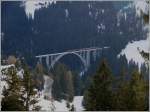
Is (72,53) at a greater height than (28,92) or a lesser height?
greater

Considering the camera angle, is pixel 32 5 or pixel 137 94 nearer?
pixel 137 94

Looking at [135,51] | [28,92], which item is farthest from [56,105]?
[135,51]

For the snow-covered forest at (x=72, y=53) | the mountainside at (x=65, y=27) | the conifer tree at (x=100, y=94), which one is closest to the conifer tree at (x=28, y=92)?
the snow-covered forest at (x=72, y=53)

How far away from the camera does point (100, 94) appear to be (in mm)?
9078

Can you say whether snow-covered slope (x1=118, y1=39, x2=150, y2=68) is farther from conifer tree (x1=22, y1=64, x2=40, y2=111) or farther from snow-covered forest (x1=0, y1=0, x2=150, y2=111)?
conifer tree (x1=22, y1=64, x2=40, y2=111)

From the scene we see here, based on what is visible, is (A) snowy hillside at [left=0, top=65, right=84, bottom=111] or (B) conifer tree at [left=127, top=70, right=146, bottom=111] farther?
(A) snowy hillside at [left=0, top=65, right=84, bottom=111]

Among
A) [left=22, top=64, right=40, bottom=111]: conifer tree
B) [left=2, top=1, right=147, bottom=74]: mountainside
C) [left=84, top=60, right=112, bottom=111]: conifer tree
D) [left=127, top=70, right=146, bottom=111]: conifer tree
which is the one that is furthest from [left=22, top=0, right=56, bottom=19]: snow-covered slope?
[left=127, top=70, right=146, bottom=111]: conifer tree

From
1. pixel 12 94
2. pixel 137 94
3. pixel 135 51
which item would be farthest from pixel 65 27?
pixel 137 94

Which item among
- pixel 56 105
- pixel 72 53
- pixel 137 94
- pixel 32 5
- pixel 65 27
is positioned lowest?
pixel 56 105

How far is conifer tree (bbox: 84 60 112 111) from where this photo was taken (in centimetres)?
905

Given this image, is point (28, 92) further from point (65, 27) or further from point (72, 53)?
point (65, 27)

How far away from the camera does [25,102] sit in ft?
29.8

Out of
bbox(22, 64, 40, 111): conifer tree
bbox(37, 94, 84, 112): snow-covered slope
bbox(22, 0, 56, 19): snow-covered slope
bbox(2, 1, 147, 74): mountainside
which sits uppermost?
bbox(22, 0, 56, 19): snow-covered slope

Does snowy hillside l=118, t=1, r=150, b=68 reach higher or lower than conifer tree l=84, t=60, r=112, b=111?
higher
